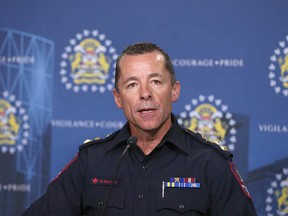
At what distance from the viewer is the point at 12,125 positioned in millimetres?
2852

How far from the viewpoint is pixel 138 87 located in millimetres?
1498

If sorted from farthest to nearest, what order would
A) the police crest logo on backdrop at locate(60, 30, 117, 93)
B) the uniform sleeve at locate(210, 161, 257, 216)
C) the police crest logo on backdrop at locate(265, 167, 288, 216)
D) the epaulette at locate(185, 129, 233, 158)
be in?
the police crest logo on backdrop at locate(60, 30, 117, 93), the police crest logo on backdrop at locate(265, 167, 288, 216), the epaulette at locate(185, 129, 233, 158), the uniform sleeve at locate(210, 161, 257, 216)

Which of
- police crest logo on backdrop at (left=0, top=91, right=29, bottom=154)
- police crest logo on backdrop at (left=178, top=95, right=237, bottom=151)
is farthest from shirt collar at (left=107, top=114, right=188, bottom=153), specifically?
police crest logo on backdrop at (left=0, top=91, right=29, bottom=154)

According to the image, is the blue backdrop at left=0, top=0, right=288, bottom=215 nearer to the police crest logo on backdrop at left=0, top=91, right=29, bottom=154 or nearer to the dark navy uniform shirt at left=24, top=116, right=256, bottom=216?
the police crest logo on backdrop at left=0, top=91, right=29, bottom=154

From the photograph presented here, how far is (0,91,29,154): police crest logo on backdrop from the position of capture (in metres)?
2.84

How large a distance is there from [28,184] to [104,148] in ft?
4.47

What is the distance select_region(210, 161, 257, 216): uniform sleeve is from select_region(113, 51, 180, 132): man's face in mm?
248

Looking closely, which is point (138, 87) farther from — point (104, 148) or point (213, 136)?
point (213, 136)

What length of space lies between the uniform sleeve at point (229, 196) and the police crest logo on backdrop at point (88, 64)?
4.77 feet

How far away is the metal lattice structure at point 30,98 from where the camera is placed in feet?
9.25

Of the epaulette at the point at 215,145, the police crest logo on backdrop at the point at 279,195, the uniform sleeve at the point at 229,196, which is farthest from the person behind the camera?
the police crest logo on backdrop at the point at 279,195

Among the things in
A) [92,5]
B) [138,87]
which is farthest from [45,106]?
[138,87]

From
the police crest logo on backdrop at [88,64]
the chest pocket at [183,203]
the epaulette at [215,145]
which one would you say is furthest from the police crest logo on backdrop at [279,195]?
the chest pocket at [183,203]

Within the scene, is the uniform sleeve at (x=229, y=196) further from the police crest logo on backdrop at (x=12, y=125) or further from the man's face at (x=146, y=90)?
the police crest logo on backdrop at (x=12, y=125)
